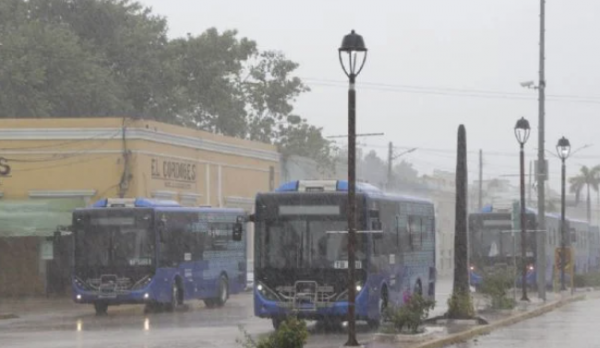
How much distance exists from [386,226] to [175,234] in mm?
10351

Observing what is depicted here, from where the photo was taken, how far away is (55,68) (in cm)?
6425

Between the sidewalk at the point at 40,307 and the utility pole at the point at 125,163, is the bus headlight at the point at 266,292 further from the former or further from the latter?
the utility pole at the point at 125,163

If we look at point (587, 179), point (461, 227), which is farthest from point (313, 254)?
point (587, 179)

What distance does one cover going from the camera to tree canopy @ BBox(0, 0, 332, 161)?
63188 mm

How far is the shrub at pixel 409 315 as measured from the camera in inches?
936

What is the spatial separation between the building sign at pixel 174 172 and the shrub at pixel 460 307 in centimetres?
2124

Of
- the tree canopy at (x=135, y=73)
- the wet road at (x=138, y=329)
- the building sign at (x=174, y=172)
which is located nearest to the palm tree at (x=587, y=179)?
the tree canopy at (x=135, y=73)

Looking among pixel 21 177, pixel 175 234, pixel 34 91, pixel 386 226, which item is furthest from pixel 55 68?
pixel 386 226

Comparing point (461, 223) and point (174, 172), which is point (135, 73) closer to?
point (174, 172)

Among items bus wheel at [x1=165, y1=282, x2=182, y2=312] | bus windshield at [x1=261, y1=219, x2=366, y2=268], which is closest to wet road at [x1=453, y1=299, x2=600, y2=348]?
bus windshield at [x1=261, y1=219, x2=366, y2=268]

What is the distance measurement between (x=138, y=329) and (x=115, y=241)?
7.92 meters

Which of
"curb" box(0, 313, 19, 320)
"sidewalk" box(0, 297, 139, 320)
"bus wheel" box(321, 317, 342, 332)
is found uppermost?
"bus wheel" box(321, 317, 342, 332)

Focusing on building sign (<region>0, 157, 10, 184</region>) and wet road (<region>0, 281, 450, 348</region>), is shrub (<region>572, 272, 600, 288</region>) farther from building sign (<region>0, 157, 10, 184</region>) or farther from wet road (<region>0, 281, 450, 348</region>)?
building sign (<region>0, 157, 10, 184</region>)

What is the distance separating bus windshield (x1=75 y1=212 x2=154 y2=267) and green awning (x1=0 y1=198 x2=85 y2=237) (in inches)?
266
